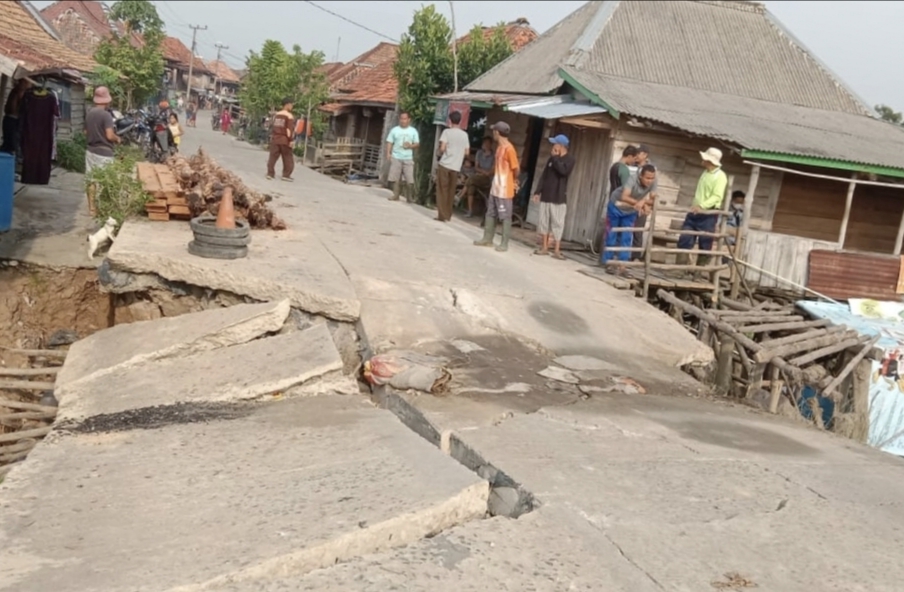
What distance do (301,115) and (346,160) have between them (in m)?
7.64

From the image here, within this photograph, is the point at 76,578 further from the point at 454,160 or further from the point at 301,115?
the point at 301,115

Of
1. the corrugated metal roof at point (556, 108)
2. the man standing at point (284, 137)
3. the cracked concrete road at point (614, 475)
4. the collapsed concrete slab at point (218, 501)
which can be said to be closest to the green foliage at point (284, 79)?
the man standing at point (284, 137)

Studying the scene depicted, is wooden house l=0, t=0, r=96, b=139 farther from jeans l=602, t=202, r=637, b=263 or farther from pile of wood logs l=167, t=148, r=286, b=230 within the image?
jeans l=602, t=202, r=637, b=263

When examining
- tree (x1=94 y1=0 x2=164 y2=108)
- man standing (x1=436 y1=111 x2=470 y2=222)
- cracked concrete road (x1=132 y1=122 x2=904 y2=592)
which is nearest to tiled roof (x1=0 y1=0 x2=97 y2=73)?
cracked concrete road (x1=132 y1=122 x2=904 y2=592)

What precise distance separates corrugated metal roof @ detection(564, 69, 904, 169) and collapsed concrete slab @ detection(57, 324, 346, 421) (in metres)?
7.07

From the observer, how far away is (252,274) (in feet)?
18.5

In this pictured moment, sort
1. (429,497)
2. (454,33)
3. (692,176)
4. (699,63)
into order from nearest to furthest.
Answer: (429,497) < (692,176) < (699,63) < (454,33)

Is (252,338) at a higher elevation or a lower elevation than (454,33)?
lower

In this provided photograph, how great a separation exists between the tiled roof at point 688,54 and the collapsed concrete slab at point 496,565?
11.0 metres

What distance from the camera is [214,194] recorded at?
7055mm

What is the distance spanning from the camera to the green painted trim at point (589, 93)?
10.4 meters

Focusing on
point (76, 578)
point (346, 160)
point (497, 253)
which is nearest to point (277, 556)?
point (76, 578)

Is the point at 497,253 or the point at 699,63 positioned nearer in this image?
the point at 497,253

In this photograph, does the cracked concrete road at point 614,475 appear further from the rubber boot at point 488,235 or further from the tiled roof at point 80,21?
the tiled roof at point 80,21
